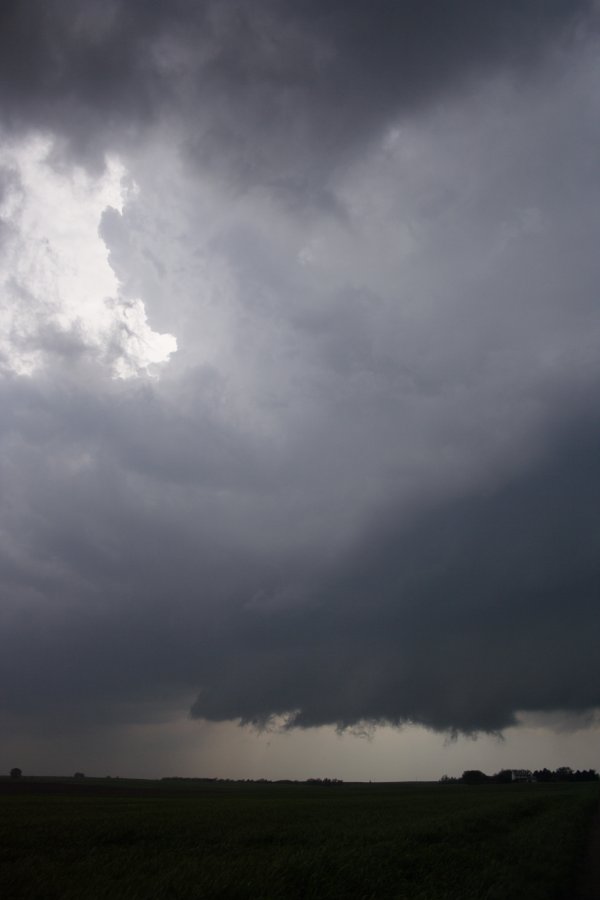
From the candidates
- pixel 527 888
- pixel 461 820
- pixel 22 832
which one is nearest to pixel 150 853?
pixel 22 832

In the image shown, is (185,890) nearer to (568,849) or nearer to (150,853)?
(150,853)

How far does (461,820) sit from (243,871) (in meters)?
23.0

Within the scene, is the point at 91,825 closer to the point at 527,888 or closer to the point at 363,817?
the point at 363,817

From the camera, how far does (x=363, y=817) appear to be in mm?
46406

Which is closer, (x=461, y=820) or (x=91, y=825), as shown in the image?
(x=91, y=825)

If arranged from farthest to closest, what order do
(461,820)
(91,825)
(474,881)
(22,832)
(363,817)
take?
(363,817) → (461,820) → (91,825) → (22,832) → (474,881)

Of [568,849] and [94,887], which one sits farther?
[568,849]

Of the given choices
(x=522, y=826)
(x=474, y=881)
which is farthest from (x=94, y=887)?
(x=522, y=826)

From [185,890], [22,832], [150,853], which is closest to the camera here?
[185,890]

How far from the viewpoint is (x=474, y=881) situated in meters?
20.8

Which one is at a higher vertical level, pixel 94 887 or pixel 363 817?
pixel 94 887

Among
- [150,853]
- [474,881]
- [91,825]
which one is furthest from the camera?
[91,825]

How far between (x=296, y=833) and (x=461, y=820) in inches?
455

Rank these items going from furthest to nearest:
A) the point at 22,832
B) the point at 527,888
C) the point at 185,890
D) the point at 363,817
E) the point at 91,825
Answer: the point at 363,817, the point at 91,825, the point at 22,832, the point at 527,888, the point at 185,890
